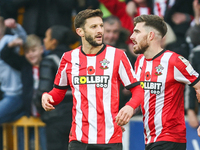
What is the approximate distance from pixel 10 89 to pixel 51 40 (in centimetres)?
114

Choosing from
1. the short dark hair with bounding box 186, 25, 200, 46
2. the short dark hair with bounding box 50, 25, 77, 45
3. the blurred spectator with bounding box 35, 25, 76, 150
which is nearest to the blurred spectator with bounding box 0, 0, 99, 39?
the short dark hair with bounding box 50, 25, 77, 45

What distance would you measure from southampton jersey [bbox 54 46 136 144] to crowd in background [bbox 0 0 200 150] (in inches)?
69.2

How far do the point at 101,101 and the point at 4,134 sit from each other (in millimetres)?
3526

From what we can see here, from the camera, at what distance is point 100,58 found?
432 centimetres

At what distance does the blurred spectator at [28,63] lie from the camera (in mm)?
6738

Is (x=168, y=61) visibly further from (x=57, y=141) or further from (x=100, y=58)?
(x=57, y=141)

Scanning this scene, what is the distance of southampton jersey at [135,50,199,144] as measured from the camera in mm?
4508

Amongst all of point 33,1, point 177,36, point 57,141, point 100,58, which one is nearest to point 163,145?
point 100,58

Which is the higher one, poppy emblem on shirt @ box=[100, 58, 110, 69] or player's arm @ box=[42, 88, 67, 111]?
poppy emblem on shirt @ box=[100, 58, 110, 69]

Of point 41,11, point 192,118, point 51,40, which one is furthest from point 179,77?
point 41,11

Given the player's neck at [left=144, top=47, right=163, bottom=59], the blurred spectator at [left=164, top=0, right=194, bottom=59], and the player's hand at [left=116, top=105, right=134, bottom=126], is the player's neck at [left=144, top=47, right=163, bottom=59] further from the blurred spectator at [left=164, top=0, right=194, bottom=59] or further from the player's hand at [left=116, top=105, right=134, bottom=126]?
the blurred spectator at [left=164, top=0, right=194, bottom=59]

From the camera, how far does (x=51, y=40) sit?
6.59 meters

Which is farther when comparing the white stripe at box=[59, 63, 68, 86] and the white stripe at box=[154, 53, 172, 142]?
the white stripe at box=[154, 53, 172, 142]

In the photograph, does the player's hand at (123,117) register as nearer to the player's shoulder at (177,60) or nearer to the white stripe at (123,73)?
the white stripe at (123,73)
